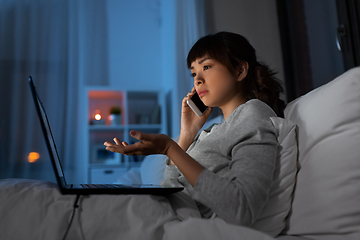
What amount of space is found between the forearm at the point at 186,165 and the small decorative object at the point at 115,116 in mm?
2422

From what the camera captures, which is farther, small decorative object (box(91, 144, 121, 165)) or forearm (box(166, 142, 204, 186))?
small decorative object (box(91, 144, 121, 165))

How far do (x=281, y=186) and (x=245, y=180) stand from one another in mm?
152

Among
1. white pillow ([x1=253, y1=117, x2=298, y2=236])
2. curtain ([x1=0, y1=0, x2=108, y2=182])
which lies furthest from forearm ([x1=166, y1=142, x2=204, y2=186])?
curtain ([x1=0, y1=0, x2=108, y2=182])

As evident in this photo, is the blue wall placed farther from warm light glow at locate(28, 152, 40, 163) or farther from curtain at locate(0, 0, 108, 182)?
warm light glow at locate(28, 152, 40, 163)

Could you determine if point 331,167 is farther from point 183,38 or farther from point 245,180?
point 183,38

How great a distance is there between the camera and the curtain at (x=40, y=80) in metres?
2.68

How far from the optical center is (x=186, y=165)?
68 centimetres

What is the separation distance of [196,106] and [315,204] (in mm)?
644

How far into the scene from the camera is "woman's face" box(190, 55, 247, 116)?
997 mm

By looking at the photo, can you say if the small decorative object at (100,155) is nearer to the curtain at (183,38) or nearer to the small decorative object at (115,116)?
the small decorative object at (115,116)

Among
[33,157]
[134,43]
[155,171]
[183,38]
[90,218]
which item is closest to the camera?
[90,218]

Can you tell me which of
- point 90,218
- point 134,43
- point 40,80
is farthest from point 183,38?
point 90,218

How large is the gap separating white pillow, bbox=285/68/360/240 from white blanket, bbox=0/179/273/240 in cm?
26

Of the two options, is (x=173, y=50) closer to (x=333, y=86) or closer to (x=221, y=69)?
(x=221, y=69)
